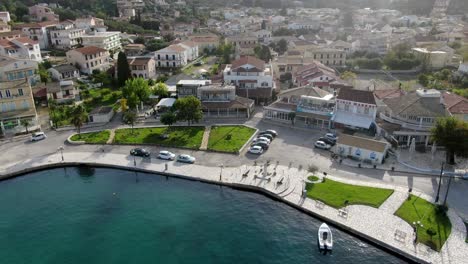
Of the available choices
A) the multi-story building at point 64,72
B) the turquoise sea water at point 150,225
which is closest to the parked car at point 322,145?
the turquoise sea water at point 150,225

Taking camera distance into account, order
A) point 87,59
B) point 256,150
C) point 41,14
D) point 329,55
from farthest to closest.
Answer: point 41,14 → point 329,55 → point 87,59 → point 256,150

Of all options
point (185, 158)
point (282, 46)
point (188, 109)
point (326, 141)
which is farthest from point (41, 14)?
point (326, 141)

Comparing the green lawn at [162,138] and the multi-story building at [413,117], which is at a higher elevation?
the multi-story building at [413,117]

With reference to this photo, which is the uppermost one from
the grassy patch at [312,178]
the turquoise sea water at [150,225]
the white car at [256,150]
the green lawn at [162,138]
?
the green lawn at [162,138]

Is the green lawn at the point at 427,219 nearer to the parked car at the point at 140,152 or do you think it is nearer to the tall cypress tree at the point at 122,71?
the parked car at the point at 140,152

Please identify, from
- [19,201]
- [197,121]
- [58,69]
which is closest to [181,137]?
[197,121]

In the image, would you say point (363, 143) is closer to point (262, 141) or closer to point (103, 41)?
point (262, 141)
